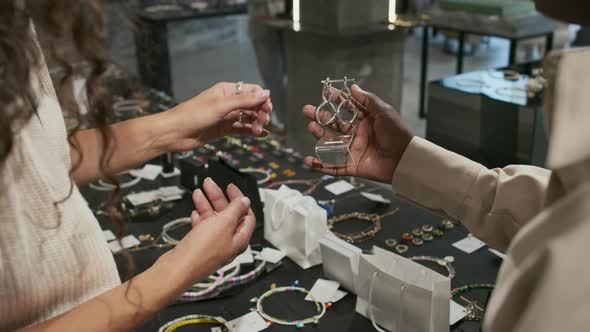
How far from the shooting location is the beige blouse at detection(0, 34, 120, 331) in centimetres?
89

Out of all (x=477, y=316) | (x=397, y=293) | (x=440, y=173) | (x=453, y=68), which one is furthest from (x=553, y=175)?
(x=453, y=68)

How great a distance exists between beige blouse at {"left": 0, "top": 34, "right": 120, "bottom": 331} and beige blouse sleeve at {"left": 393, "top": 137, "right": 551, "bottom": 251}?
2.06 feet

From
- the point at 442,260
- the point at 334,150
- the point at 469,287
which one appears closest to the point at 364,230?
the point at 442,260

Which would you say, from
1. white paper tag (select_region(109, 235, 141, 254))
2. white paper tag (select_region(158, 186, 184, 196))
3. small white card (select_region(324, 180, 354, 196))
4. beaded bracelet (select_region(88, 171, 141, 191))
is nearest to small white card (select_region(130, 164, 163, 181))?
beaded bracelet (select_region(88, 171, 141, 191))

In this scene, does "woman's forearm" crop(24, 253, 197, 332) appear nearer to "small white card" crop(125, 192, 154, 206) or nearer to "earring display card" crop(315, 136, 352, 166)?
"earring display card" crop(315, 136, 352, 166)

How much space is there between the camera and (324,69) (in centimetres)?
329

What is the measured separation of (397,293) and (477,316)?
0.75 ft

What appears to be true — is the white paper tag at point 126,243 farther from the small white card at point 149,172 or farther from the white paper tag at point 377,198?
the white paper tag at point 377,198

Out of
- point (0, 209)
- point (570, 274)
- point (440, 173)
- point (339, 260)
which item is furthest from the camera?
point (339, 260)

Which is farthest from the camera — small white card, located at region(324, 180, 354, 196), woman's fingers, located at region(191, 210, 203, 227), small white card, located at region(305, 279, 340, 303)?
small white card, located at region(324, 180, 354, 196)

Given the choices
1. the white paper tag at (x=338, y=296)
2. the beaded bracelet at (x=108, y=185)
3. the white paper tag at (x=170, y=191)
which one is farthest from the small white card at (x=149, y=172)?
the white paper tag at (x=338, y=296)

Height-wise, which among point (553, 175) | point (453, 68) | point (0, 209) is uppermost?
point (553, 175)

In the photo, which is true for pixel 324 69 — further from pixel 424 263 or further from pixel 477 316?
pixel 477 316

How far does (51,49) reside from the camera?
88 cm
